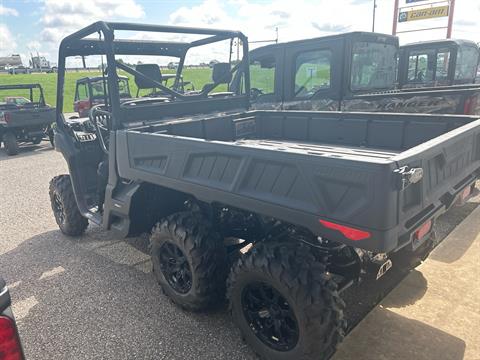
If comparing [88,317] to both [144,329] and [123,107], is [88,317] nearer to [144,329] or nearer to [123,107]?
[144,329]

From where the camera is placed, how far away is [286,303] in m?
2.25

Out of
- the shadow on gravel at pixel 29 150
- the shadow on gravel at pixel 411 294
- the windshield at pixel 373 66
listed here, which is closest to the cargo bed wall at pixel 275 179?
the shadow on gravel at pixel 411 294

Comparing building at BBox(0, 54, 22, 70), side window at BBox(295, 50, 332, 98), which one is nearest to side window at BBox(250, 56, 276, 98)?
side window at BBox(295, 50, 332, 98)

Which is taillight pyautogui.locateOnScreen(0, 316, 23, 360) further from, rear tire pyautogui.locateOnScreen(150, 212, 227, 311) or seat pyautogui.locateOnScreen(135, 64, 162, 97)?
seat pyautogui.locateOnScreen(135, 64, 162, 97)

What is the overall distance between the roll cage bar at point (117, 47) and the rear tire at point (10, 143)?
24.7 ft

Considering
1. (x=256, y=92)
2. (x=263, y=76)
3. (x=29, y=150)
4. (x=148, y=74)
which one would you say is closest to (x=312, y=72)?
(x=263, y=76)

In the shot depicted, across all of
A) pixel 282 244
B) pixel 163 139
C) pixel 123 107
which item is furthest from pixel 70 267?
pixel 282 244

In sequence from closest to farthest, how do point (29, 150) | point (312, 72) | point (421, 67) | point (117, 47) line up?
point (117, 47) < point (312, 72) < point (421, 67) < point (29, 150)

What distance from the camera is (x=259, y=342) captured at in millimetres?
2408

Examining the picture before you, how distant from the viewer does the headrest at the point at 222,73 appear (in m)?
4.20

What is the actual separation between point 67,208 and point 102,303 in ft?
5.10

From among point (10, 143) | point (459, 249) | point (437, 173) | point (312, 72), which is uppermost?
point (312, 72)

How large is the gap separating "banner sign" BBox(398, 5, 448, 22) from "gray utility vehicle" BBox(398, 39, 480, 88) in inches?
354

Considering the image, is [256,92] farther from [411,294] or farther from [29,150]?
[29,150]
